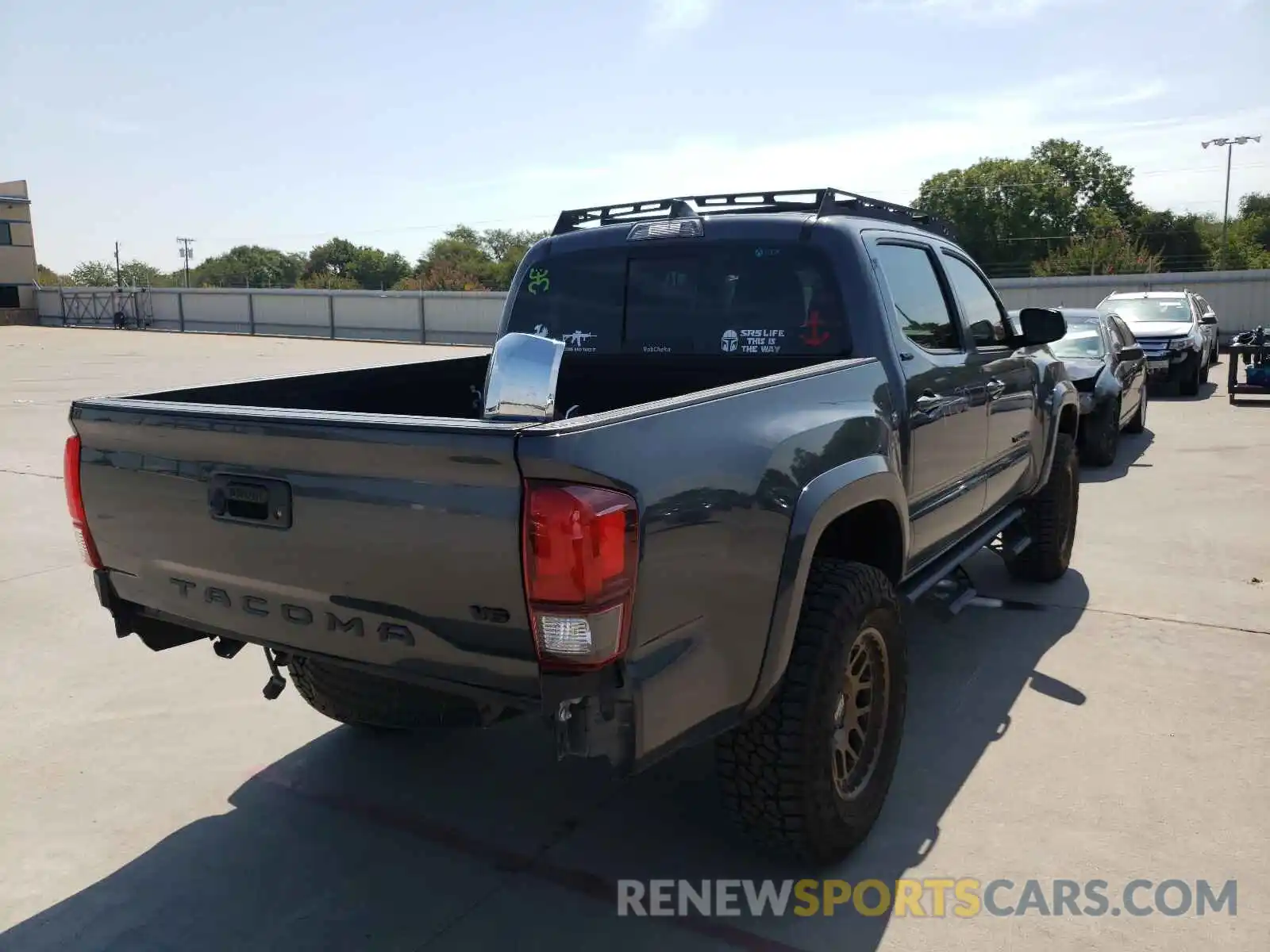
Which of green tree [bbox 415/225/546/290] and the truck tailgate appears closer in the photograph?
the truck tailgate

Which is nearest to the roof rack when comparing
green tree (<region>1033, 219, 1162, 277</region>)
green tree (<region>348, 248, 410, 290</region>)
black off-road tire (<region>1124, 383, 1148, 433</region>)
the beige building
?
black off-road tire (<region>1124, 383, 1148, 433</region>)

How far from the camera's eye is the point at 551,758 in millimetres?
3828

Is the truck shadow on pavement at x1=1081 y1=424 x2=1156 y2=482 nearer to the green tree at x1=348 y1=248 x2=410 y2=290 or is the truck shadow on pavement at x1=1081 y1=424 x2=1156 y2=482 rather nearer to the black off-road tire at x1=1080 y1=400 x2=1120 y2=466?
the black off-road tire at x1=1080 y1=400 x2=1120 y2=466

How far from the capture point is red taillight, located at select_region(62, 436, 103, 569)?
3.03m

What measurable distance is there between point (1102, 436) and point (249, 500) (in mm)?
8897

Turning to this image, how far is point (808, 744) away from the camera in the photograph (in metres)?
2.79

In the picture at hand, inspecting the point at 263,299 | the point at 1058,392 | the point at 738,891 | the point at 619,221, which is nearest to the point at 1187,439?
the point at 1058,392

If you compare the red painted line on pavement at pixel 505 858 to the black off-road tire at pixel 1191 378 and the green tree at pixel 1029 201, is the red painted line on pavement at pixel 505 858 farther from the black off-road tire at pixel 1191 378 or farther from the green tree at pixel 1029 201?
the green tree at pixel 1029 201

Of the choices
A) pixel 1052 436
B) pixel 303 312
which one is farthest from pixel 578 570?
pixel 303 312

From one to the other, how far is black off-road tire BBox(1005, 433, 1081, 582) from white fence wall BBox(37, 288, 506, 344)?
33.0m

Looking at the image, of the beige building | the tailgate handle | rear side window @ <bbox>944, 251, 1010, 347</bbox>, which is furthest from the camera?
the beige building

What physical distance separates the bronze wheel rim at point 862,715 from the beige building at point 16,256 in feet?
201

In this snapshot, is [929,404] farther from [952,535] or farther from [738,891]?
[738,891]

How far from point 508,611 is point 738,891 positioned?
1.31m
